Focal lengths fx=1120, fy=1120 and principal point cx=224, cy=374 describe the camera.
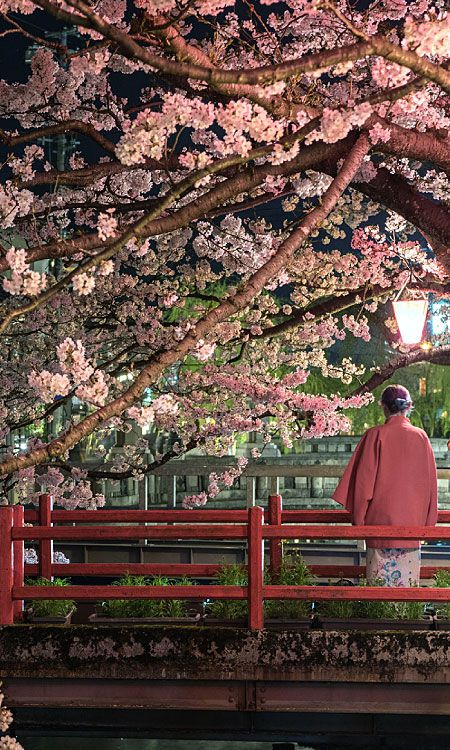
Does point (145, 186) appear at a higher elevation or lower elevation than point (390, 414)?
higher

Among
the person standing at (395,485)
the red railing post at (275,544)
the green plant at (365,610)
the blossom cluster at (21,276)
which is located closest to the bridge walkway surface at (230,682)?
the green plant at (365,610)

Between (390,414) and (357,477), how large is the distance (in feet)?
1.84

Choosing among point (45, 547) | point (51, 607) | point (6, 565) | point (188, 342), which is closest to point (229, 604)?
point (51, 607)

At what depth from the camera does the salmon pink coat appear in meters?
8.59

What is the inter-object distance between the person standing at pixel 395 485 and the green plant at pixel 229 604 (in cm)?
104

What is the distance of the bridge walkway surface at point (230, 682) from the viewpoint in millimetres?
7820

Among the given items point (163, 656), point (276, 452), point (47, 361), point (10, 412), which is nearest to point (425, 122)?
point (163, 656)

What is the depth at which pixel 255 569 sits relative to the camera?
7945mm

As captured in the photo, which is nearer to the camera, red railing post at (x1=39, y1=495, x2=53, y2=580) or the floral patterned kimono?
the floral patterned kimono

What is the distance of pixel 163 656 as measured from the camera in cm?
795

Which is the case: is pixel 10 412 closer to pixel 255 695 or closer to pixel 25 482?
pixel 25 482

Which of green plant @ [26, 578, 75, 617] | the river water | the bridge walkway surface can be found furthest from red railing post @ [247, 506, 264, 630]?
the river water

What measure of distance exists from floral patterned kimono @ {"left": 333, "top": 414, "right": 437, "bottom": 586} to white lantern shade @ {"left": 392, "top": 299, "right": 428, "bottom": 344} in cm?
412

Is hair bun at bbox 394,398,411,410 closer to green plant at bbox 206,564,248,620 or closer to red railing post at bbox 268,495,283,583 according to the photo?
red railing post at bbox 268,495,283,583
